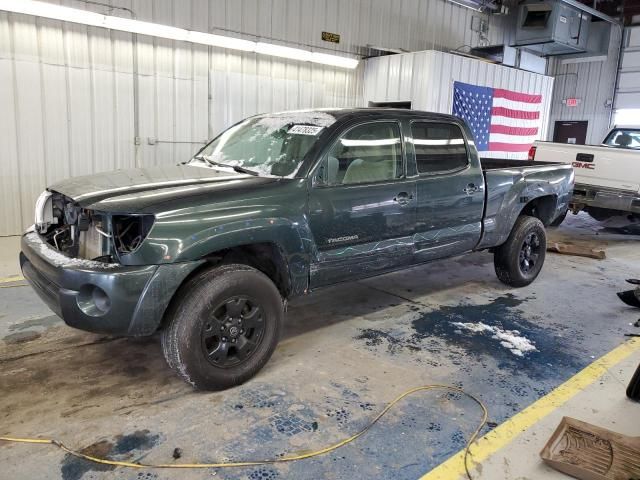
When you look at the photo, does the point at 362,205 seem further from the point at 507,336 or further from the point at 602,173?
the point at 602,173

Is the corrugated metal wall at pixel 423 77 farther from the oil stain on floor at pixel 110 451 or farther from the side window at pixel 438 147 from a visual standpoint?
the oil stain on floor at pixel 110 451

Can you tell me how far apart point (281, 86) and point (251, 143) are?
5.21 m

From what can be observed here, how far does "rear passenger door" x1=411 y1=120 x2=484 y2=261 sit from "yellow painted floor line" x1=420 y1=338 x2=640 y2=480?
1403mm

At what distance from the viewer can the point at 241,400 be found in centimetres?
295

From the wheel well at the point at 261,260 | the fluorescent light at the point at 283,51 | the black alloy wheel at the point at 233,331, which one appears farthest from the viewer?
the fluorescent light at the point at 283,51

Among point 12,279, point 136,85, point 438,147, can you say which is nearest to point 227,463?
point 438,147

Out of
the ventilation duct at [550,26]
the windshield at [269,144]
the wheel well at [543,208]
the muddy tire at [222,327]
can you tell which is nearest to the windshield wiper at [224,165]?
the windshield at [269,144]

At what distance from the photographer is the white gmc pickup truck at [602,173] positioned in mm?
7496

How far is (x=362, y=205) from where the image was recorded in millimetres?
3557

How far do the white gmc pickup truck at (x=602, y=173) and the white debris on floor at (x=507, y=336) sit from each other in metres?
4.70

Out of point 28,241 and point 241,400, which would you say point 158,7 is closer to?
point 28,241

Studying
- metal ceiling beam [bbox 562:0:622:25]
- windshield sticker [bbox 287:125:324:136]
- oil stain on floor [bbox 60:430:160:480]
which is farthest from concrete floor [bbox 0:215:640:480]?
metal ceiling beam [bbox 562:0:622:25]

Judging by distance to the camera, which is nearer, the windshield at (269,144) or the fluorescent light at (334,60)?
the windshield at (269,144)

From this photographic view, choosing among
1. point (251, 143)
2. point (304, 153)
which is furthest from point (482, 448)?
point (251, 143)
